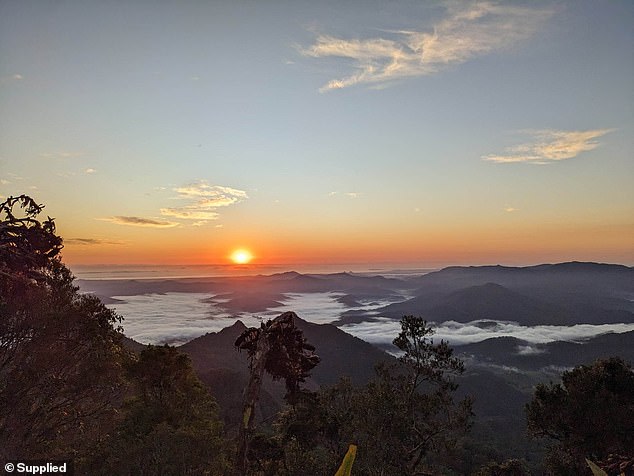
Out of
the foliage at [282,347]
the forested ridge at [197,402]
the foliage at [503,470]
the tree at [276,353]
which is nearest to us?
the tree at [276,353]

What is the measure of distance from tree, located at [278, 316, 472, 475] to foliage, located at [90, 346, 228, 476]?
5216 mm

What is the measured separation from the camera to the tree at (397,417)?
24.1 meters

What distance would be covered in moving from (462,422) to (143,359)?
21200 millimetres

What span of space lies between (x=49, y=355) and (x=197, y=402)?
10941mm

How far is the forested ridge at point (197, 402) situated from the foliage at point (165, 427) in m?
0.07

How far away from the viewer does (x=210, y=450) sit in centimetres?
2358

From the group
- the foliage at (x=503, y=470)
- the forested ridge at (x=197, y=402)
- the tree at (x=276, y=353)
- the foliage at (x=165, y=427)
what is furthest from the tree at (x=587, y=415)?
the foliage at (x=165, y=427)

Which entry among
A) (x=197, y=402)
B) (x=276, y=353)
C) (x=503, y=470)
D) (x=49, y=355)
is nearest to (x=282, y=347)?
(x=276, y=353)

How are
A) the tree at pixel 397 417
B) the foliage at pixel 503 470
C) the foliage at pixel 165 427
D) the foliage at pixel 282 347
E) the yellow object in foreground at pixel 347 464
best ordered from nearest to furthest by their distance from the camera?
the yellow object in foreground at pixel 347 464, the foliage at pixel 282 347, the foliage at pixel 165 427, the tree at pixel 397 417, the foliage at pixel 503 470

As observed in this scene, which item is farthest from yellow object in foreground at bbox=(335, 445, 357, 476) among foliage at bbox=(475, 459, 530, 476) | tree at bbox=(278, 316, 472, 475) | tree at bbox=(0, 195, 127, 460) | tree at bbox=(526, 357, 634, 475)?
foliage at bbox=(475, 459, 530, 476)

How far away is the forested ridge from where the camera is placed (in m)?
17.2

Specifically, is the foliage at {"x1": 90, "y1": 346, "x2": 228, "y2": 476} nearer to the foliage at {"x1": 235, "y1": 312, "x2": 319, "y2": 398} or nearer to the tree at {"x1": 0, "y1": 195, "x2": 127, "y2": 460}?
the tree at {"x1": 0, "y1": 195, "x2": 127, "y2": 460}

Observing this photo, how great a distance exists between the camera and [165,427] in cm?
2236

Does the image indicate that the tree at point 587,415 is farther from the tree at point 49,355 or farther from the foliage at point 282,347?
the tree at point 49,355
